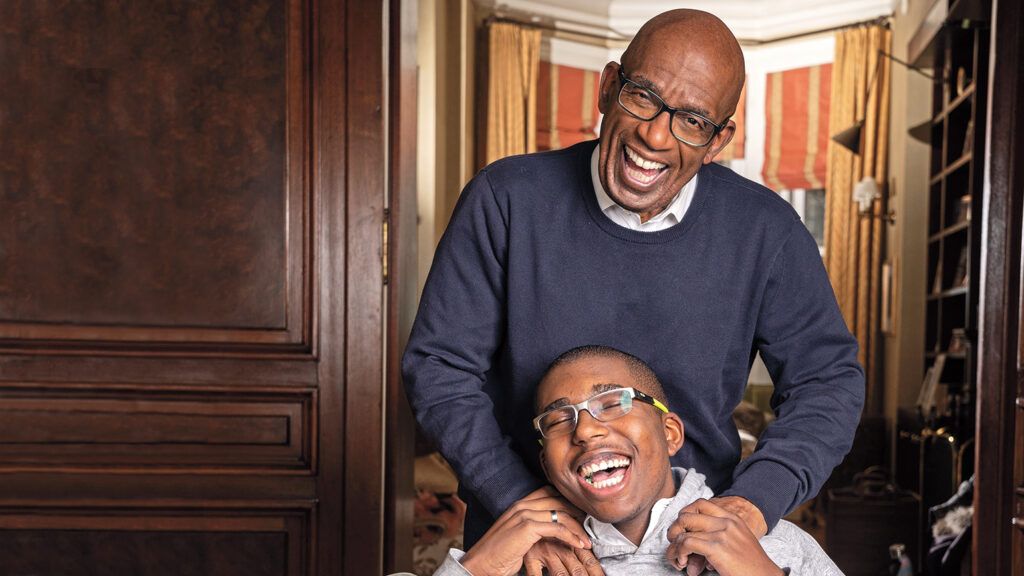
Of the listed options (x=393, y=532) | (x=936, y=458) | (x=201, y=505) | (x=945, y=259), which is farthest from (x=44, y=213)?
(x=945, y=259)

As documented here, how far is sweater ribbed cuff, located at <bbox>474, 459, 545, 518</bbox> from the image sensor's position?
4.92 ft

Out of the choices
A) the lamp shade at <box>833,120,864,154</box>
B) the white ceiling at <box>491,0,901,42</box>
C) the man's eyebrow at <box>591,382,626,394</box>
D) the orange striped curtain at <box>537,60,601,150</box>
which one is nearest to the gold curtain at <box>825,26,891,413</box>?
the white ceiling at <box>491,0,901,42</box>

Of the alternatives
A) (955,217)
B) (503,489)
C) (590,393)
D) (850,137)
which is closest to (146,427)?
(503,489)

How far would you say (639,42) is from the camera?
1.47m

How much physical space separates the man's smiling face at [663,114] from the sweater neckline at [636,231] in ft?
0.22

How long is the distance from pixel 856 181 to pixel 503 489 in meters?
6.49

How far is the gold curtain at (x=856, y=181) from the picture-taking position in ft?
24.0

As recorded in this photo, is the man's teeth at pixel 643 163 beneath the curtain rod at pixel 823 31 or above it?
beneath

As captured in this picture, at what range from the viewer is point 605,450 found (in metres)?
1.45

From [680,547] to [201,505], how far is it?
1350 mm

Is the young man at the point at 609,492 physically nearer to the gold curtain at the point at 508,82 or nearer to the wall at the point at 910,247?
the wall at the point at 910,247

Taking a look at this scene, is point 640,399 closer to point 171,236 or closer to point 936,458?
point 171,236

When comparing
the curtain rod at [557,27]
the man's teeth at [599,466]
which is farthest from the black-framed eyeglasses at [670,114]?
the curtain rod at [557,27]

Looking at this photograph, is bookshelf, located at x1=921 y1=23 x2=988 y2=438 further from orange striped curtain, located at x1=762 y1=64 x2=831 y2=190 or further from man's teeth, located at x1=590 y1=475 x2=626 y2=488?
man's teeth, located at x1=590 y1=475 x2=626 y2=488
